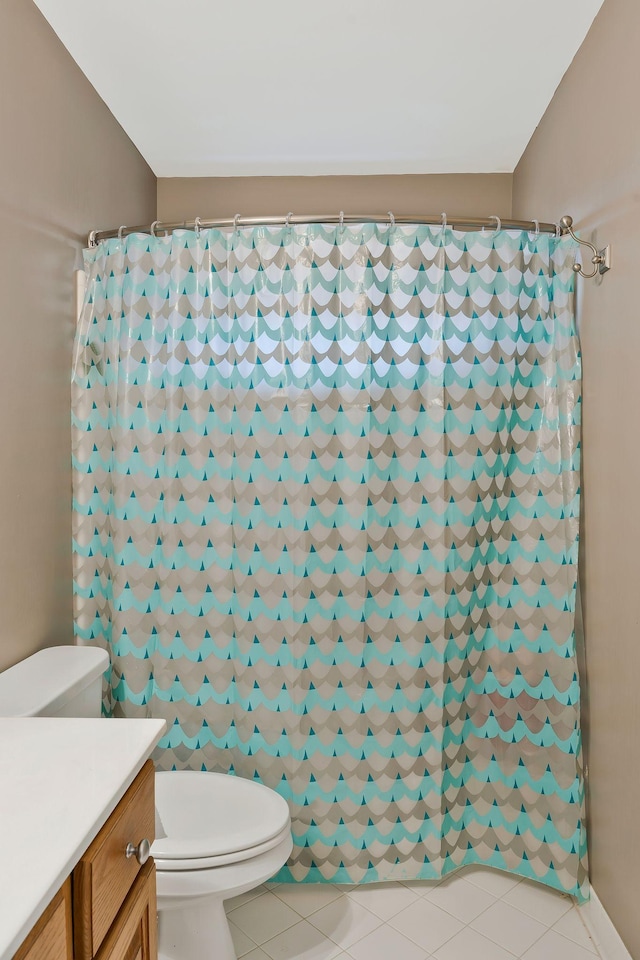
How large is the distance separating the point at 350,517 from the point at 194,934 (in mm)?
1091

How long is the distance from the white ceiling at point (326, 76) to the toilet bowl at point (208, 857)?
6.71ft

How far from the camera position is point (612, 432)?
168cm

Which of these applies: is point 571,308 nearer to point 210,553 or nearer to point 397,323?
point 397,323

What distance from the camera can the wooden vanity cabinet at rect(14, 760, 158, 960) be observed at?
77 centimetres

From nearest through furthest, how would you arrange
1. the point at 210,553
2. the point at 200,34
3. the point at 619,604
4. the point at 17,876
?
the point at 17,876 < the point at 619,604 < the point at 200,34 < the point at 210,553

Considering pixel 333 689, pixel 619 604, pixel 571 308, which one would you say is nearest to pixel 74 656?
pixel 333 689

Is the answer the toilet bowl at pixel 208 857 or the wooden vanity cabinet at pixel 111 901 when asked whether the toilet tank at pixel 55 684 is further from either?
the wooden vanity cabinet at pixel 111 901

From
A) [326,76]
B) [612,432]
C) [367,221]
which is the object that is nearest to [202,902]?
[612,432]

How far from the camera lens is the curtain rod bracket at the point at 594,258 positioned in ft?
5.56

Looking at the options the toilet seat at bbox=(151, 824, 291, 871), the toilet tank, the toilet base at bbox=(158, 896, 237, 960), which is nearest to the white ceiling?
the toilet tank

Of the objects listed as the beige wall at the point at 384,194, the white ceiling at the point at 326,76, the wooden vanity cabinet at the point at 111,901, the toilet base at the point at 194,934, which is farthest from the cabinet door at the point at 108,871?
the beige wall at the point at 384,194

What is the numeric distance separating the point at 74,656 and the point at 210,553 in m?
0.46

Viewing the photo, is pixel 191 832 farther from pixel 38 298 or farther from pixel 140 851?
pixel 38 298

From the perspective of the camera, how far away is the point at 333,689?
75.6 inches
